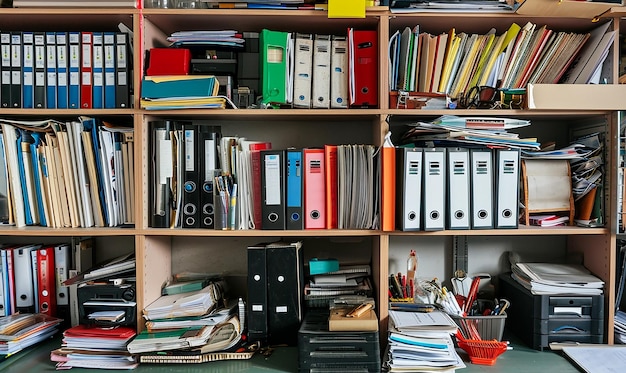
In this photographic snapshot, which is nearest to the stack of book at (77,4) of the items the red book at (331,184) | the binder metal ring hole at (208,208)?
the binder metal ring hole at (208,208)

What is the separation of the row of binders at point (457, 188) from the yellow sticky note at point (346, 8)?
516 millimetres

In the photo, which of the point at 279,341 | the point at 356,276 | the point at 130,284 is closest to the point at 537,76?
the point at 356,276

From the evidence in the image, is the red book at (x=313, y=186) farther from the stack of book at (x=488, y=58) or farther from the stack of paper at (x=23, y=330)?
the stack of paper at (x=23, y=330)

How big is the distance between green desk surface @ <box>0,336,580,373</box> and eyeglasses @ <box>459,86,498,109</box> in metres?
0.92

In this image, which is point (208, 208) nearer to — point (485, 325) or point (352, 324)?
point (352, 324)

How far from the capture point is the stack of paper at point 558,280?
1.69m

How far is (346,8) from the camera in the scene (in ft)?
5.38

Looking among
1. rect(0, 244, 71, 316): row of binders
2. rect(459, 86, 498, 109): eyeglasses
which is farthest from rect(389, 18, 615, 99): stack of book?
rect(0, 244, 71, 316): row of binders

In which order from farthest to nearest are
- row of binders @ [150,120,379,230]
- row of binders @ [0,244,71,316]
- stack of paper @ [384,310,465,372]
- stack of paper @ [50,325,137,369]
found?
row of binders @ [0,244,71,316], row of binders @ [150,120,379,230], stack of paper @ [50,325,137,369], stack of paper @ [384,310,465,372]

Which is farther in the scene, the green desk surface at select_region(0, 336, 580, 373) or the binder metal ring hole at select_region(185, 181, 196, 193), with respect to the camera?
the binder metal ring hole at select_region(185, 181, 196, 193)

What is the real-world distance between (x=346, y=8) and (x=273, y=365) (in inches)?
50.4

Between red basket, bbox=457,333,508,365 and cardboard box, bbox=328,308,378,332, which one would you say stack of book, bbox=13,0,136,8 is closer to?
cardboard box, bbox=328,308,378,332

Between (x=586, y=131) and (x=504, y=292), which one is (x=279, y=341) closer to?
(x=504, y=292)

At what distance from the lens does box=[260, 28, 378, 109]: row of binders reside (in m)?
1.73
